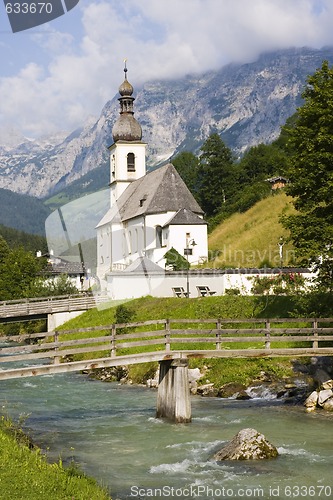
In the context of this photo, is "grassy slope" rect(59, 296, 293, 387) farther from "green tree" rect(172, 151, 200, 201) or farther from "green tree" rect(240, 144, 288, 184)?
"green tree" rect(172, 151, 200, 201)

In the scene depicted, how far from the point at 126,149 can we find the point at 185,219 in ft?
87.1

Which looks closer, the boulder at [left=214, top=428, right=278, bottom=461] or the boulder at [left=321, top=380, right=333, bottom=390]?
the boulder at [left=214, top=428, right=278, bottom=461]

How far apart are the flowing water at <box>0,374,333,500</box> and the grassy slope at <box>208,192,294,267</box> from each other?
3105 cm

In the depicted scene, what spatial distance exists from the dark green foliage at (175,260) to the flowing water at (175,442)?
99.2ft

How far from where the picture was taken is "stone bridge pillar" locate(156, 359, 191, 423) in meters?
21.5

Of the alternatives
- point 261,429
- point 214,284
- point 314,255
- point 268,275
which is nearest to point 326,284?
point 314,255

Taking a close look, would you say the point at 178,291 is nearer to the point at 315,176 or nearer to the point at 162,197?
the point at 162,197

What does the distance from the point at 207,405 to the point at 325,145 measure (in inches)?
454

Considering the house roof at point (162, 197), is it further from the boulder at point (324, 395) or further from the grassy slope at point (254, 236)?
the boulder at point (324, 395)

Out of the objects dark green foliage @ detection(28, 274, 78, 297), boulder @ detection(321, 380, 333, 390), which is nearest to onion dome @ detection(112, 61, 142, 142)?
dark green foliage @ detection(28, 274, 78, 297)

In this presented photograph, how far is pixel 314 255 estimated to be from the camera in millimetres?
26172

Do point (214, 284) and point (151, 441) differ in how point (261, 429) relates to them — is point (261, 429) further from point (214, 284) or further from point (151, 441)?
point (214, 284)

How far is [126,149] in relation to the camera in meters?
90.1

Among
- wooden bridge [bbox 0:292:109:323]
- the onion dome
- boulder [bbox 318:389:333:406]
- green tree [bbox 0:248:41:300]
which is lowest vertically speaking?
boulder [bbox 318:389:333:406]
